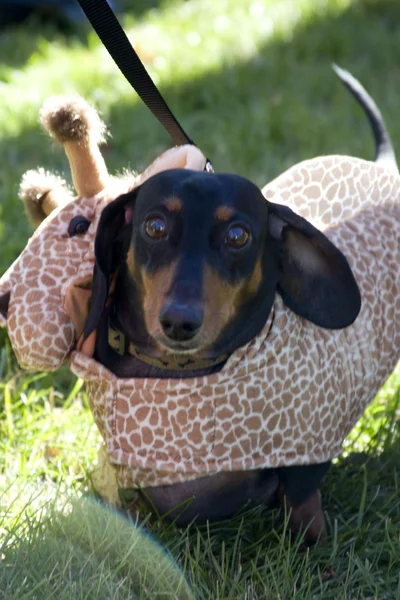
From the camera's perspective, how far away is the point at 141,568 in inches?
71.3

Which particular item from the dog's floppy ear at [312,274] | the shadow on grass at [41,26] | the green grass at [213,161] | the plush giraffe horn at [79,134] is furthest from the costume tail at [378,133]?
the shadow on grass at [41,26]

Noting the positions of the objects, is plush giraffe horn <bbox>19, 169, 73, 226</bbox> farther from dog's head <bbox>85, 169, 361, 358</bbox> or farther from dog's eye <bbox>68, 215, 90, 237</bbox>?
dog's head <bbox>85, 169, 361, 358</bbox>

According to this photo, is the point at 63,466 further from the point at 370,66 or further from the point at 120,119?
the point at 370,66

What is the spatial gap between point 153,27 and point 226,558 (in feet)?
11.7

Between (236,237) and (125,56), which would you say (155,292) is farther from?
(125,56)

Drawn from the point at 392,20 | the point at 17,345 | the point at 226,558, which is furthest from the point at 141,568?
the point at 392,20

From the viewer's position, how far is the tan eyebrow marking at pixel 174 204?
5.82 ft

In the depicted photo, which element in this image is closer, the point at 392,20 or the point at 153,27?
the point at 153,27

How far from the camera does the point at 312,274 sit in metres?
1.91

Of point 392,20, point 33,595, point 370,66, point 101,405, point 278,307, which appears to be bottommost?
point 33,595

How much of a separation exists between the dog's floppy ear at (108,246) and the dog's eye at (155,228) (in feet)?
0.32

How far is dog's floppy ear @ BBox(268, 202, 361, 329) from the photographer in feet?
6.15

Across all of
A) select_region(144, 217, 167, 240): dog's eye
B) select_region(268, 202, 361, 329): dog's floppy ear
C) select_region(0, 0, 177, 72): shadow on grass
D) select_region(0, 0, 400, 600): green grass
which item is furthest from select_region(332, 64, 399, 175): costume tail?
select_region(0, 0, 177, 72): shadow on grass

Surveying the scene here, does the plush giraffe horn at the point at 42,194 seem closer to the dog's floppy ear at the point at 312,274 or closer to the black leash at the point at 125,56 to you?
the black leash at the point at 125,56
